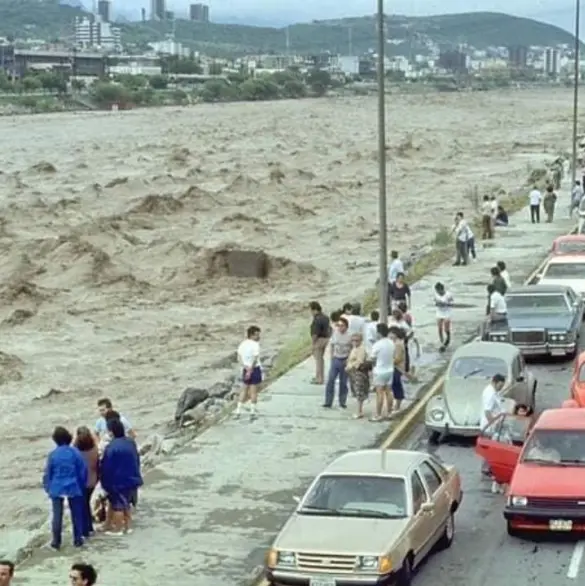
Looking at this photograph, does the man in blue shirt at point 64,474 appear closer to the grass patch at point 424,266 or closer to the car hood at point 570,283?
the grass patch at point 424,266

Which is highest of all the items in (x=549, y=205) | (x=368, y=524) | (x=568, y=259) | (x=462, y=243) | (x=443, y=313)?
(x=368, y=524)

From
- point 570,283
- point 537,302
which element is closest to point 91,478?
point 537,302

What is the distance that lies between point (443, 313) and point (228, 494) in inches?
412

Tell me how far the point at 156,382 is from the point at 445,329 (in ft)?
19.7

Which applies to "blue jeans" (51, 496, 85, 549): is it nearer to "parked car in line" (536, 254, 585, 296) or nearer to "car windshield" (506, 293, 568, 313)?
"car windshield" (506, 293, 568, 313)

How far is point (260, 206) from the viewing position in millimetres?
68625

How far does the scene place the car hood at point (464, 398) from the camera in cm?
2139

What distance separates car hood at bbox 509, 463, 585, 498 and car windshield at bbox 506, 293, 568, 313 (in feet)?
40.4

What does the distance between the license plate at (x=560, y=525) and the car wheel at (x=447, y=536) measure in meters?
1.04

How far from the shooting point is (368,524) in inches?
573

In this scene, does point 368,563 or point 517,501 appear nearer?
point 368,563

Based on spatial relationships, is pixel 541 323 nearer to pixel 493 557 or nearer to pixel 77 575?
pixel 493 557

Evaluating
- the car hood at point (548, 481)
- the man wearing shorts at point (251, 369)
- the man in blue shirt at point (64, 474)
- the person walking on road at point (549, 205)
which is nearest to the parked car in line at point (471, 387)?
the man wearing shorts at point (251, 369)

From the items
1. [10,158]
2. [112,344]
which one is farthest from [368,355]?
[10,158]
